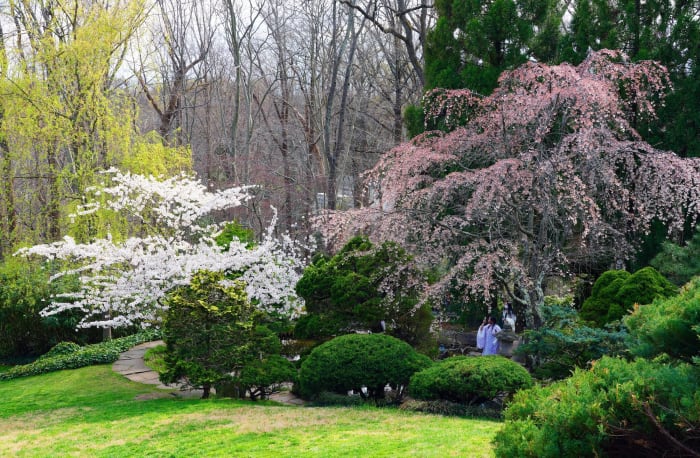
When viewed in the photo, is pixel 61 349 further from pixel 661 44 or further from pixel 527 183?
pixel 661 44

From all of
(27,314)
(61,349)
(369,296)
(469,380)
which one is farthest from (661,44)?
(27,314)

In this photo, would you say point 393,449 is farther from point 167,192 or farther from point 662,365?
point 167,192

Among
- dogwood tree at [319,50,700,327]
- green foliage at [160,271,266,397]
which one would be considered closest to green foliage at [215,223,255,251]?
dogwood tree at [319,50,700,327]

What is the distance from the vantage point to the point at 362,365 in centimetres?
769

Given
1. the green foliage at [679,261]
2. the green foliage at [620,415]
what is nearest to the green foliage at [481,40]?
the green foliage at [679,261]

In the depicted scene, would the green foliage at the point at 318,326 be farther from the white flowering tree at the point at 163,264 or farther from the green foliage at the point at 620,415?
the green foliage at the point at 620,415

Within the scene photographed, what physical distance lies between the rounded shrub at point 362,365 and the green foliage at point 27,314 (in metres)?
6.94

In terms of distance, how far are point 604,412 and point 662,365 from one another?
453 millimetres

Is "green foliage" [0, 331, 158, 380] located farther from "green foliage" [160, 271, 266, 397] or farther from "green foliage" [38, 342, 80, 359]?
"green foliage" [160, 271, 266, 397]

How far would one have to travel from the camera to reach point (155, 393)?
29.1ft

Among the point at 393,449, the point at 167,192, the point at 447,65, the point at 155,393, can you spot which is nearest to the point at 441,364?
the point at 393,449

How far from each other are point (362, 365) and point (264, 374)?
143cm

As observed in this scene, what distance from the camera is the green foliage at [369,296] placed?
9.05 metres

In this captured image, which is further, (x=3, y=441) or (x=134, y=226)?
(x=134, y=226)
